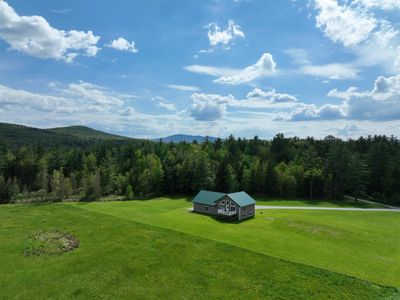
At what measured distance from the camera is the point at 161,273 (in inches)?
1090

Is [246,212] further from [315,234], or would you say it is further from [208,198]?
[315,234]

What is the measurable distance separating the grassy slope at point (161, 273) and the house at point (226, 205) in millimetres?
12514

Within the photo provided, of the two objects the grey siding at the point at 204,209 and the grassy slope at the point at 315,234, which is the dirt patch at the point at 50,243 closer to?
the grassy slope at the point at 315,234

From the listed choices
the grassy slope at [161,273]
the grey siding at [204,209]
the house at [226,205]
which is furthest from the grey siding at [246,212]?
the grassy slope at [161,273]

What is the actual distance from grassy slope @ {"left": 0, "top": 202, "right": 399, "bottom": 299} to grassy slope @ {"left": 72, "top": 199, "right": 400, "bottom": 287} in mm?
2420

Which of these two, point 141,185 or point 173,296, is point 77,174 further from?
point 173,296

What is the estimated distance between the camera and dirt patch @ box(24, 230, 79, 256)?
109 feet

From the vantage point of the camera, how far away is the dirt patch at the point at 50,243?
33.1 metres

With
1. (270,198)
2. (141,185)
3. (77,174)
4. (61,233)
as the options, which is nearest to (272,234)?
(61,233)

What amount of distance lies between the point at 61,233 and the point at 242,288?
25.9m

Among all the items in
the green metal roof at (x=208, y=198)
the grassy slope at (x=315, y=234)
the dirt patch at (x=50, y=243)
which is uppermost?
the green metal roof at (x=208, y=198)

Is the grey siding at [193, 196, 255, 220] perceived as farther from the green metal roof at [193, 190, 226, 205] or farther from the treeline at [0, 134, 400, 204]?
the treeline at [0, 134, 400, 204]

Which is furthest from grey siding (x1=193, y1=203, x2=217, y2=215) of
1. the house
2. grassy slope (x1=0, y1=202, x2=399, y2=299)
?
grassy slope (x1=0, y1=202, x2=399, y2=299)

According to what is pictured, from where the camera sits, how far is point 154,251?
107ft
